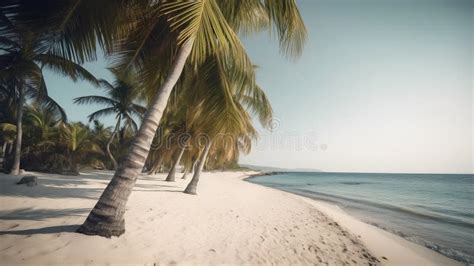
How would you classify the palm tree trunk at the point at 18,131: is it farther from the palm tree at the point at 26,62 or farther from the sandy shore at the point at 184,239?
the sandy shore at the point at 184,239

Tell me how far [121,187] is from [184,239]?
1534 millimetres

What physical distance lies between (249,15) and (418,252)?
7.35 m

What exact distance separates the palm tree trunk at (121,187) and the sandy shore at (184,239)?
7.1 inches

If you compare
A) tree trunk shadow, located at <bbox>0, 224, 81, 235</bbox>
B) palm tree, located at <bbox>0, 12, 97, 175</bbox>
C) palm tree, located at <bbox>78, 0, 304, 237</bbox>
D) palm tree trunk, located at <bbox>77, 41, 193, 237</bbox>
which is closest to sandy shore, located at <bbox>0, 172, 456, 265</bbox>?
tree trunk shadow, located at <bbox>0, 224, 81, 235</bbox>

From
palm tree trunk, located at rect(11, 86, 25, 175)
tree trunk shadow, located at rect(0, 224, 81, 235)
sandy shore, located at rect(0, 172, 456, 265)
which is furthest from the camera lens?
palm tree trunk, located at rect(11, 86, 25, 175)

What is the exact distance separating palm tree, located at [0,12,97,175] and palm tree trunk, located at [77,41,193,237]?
2.12 m

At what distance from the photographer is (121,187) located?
11.0 feet

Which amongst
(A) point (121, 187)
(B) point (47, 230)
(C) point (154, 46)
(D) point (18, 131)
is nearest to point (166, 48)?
(C) point (154, 46)

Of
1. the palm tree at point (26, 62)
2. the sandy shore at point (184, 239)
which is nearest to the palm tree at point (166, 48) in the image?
the sandy shore at point (184, 239)

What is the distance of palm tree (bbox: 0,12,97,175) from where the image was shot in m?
3.45

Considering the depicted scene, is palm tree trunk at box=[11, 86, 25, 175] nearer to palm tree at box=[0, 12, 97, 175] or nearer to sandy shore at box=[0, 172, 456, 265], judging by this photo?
palm tree at box=[0, 12, 97, 175]

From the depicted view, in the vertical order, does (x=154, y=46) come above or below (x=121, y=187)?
above

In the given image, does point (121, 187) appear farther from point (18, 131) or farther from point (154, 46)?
point (18, 131)

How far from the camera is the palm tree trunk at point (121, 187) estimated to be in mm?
3242
